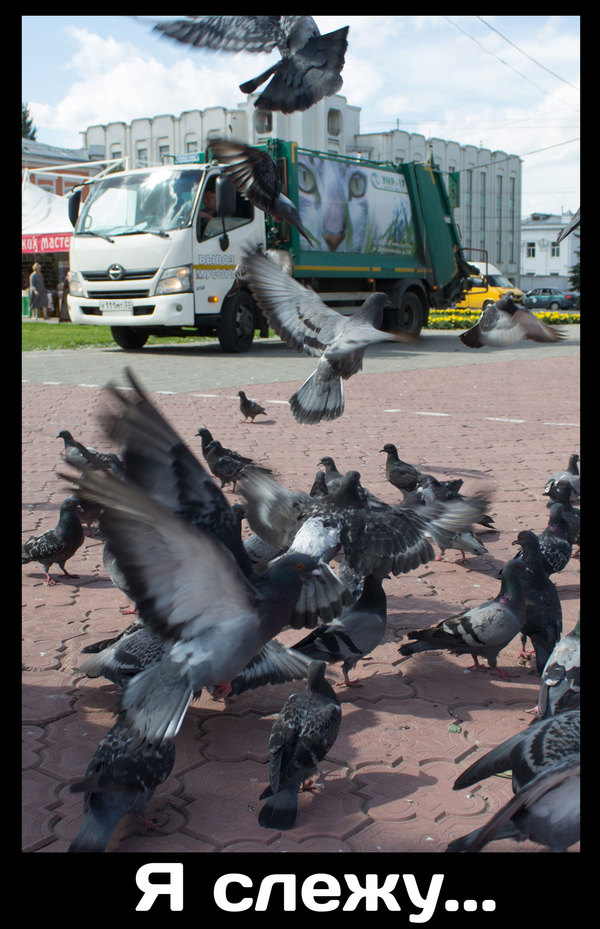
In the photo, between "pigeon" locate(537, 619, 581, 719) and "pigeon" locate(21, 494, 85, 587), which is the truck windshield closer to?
"pigeon" locate(21, 494, 85, 587)

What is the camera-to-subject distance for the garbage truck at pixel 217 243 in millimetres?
16297


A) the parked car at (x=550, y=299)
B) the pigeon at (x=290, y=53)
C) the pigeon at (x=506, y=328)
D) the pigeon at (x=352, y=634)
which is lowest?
the pigeon at (x=352, y=634)

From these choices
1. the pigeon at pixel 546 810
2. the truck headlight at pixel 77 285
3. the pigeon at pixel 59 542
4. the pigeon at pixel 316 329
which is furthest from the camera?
the truck headlight at pixel 77 285

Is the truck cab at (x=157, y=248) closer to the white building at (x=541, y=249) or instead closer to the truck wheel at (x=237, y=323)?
the truck wheel at (x=237, y=323)

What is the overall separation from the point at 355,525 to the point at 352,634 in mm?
552

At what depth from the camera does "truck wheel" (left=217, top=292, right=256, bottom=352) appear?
17.7 meters

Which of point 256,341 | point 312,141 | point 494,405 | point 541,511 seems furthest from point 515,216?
point 541,511

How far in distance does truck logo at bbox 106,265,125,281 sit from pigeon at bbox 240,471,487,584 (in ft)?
42.5

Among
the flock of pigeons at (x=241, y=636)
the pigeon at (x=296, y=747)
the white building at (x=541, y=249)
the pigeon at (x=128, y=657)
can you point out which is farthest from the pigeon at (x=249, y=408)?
the white building at (x=541, y=249)

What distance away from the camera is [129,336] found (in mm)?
19641

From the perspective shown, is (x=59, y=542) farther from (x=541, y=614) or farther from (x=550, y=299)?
(x=550, y=299)

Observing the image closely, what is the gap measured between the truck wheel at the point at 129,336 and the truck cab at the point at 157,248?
1.85m

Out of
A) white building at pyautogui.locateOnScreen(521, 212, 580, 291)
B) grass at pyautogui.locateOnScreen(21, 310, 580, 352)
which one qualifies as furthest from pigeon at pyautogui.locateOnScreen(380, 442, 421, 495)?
white building at pyautogui.locateOnScreen(521, 212, 580, 291)

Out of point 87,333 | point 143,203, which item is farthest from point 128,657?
point 87,333
